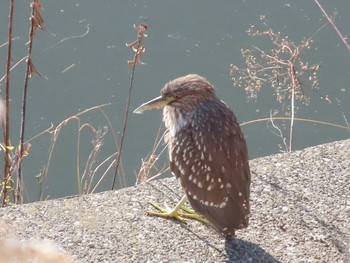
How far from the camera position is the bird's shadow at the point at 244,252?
3.46 m

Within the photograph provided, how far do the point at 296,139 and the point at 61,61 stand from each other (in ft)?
7.61

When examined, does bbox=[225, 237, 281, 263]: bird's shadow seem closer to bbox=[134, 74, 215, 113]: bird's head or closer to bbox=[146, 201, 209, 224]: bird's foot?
bbox=[146, 201, 209, 224]: bird's foot

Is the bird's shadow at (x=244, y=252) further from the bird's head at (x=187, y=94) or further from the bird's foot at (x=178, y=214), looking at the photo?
the bird's head at (x=187, y=94)

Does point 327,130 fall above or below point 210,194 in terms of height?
below

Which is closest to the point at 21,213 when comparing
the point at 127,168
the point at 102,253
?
the point at 102,253

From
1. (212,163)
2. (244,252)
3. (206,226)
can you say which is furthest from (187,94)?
(244,252)

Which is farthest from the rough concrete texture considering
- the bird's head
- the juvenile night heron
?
the bird's head

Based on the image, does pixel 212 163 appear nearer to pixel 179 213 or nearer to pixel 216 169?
pixel 216 169

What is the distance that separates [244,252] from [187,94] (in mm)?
857

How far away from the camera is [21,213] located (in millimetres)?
3787

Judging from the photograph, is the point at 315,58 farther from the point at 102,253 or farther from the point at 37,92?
the point at 102,253

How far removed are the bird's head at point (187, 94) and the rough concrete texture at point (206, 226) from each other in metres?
0.51

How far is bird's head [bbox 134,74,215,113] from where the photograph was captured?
151 inches

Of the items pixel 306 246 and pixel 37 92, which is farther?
pixel 37 92
